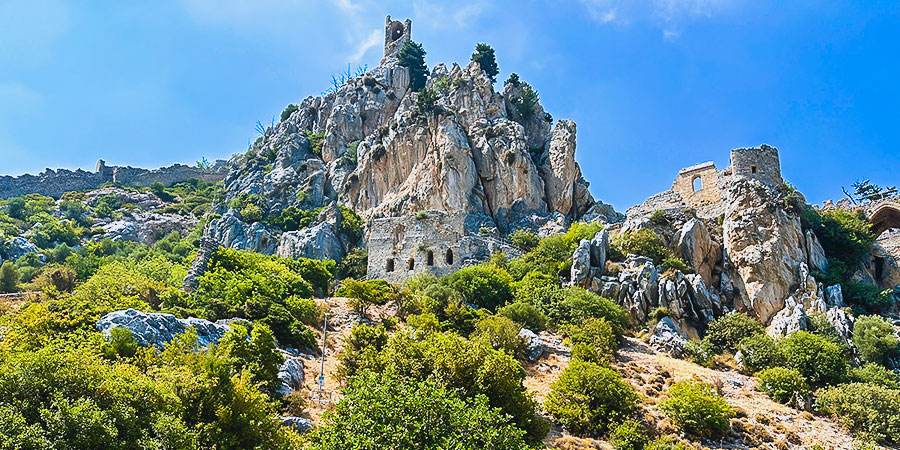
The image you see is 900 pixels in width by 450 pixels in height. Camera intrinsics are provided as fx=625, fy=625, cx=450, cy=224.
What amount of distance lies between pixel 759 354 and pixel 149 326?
78.0 ft

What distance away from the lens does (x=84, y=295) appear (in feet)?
85.3

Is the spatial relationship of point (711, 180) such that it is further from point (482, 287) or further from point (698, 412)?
point (698, 412)

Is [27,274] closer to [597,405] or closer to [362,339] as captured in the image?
[362,339]

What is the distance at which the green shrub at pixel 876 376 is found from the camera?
24516 mm

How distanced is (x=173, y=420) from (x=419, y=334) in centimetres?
986

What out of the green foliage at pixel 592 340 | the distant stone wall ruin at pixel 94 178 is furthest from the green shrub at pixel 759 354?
the distant stone wall ruin at pixel 94 178

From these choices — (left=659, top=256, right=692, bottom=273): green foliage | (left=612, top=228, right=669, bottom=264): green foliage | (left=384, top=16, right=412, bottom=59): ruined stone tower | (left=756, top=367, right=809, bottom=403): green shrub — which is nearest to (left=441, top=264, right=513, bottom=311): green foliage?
(left=612, top=228, right=669, bottom=264): green foliage

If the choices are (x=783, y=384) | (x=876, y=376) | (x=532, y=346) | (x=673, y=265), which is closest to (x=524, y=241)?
(x=673, y=265)

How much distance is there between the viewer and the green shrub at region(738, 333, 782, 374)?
2633cm

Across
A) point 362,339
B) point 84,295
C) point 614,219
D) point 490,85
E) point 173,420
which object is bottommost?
point 173,420

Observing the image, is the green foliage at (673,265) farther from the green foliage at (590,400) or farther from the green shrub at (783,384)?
the green foliage at (590,400)

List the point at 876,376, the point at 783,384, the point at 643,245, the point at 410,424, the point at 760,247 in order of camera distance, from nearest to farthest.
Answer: the point at 410,424
the point at 783,384
the point at 876,376
the point at 760,247
the point at 643,245

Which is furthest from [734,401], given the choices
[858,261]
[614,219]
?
[614,219]

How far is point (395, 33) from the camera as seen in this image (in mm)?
93812
